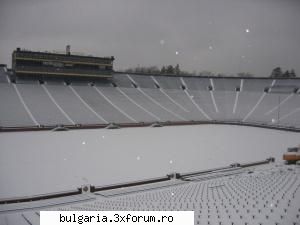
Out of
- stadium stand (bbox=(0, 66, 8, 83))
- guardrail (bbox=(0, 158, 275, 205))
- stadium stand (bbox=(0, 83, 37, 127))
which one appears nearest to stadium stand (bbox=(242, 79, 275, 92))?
guardrail (bbox=(0, 158, 275, 205))

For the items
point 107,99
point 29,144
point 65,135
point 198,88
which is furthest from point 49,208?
point 198,88

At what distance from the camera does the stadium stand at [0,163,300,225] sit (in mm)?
8430

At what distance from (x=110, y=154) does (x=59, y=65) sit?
26.9 m

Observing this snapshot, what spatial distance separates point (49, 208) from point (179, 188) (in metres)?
5.56

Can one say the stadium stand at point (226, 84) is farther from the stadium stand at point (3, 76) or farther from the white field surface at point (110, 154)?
the stadium stand at point (3, 76)

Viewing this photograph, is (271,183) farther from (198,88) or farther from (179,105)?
(198,88)

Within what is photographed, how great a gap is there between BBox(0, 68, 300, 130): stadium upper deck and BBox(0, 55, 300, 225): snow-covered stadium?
0.47ft

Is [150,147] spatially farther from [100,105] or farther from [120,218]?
[100,105]

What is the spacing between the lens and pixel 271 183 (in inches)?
499

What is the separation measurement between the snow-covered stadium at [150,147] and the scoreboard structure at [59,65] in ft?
4.30

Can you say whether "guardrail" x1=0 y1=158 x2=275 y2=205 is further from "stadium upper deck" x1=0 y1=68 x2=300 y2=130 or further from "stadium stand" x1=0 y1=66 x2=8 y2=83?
"stadium stand" x1=0 y1=66 x2=8 y2=83

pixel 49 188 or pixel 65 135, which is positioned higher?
pixel 65 135

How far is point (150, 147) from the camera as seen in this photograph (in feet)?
78.2

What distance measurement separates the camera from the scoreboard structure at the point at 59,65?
41.6 m
